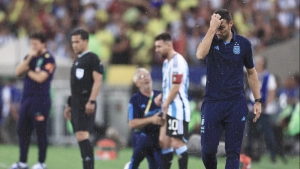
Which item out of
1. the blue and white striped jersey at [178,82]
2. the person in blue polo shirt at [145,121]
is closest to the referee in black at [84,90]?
the person in blue polo shirt at [145,121]

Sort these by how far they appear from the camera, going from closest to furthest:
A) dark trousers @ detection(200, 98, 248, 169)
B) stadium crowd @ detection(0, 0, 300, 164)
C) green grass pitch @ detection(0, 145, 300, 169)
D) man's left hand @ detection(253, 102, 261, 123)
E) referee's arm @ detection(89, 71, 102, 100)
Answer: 1. dark trousers @ detection(200, 98, 248, 169)
2. man's left hand @ detection(253, 102, 261, 123)
3. referee's arm @ detection(89, 71, 102, 100)
4. green grass pitch @ detection(0, 145, 300, 169)
5. stadium crowd @ detection(0, 0, 300, 164)

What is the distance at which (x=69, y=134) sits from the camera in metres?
20.2

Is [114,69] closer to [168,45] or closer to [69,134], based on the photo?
[69,134]

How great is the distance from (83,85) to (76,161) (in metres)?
4.04

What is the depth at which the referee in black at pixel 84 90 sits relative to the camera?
11.0m

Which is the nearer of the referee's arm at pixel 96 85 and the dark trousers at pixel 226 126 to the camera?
the dark trousers at pixel 226 126

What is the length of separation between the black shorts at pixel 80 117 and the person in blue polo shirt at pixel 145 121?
2.05 feet

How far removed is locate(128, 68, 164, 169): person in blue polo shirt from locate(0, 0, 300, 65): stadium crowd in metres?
9.62

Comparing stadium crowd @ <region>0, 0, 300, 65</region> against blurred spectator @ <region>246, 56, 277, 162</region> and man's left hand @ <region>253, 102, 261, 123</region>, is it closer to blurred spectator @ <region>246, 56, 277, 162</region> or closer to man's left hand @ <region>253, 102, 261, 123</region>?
blurred spectator @ <region>246, 56, 277, 162</region>

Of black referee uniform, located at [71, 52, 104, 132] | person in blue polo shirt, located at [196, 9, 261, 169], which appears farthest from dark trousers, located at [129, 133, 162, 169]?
person in blue polo shirt, located at [196, 9, 261, 169]

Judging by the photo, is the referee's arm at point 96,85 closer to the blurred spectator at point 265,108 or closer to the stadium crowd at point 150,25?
the blurred spectator at point 265,108

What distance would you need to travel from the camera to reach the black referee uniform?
11.1 m

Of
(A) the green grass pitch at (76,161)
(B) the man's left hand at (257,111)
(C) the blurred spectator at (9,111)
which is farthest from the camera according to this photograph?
(C) the blurred spectator at (9,111)

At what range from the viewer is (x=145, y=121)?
35.1ft
